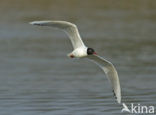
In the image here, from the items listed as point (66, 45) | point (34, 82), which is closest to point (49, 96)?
point (34, 82)

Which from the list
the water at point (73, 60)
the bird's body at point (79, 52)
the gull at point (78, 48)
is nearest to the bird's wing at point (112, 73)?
the gull at point (78, 48)

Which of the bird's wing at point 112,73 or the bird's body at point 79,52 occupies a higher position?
the bird's body at point 79,52

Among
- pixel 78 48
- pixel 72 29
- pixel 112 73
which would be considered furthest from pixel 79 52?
pixel 112 73

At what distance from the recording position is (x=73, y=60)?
62.7ft

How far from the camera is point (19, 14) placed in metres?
27.6

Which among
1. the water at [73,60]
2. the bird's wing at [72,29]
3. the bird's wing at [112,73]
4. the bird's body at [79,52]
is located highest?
the bird's wing at [72,29]

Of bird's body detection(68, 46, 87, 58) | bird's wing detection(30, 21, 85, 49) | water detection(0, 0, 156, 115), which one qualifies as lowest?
water detection(0, 0, 156, 115)

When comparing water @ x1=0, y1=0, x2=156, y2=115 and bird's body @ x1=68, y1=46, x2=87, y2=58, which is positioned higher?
bird's body @ x1=68, y1=46, x2=87, y2=58

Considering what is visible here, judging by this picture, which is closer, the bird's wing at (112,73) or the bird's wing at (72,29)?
the bird's wing at (72,29)

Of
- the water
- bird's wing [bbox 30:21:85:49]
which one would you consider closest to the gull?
bird's wing [bbox 30:21:85:49]

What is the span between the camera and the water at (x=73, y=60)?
13.7 metres

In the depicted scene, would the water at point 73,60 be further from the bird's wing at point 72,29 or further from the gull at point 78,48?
the bird's wing at point 72,29

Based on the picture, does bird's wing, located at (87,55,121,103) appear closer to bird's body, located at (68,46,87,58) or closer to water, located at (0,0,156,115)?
water, located at (0,0,156,115)

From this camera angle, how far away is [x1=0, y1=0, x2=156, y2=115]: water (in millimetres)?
13664
